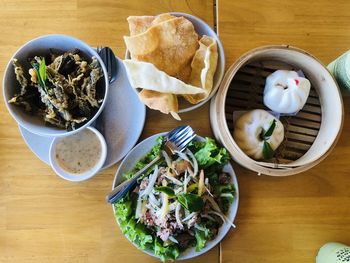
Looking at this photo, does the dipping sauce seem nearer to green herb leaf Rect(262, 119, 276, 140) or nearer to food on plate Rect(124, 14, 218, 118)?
food on plate Rect(124, 14, 218, 118)

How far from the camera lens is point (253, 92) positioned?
1067mm

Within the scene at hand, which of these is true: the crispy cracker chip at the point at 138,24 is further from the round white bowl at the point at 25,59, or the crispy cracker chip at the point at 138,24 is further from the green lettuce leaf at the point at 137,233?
the green lettuce leaf at the point at 137,233

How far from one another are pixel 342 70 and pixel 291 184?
29cm

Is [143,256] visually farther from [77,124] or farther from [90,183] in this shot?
[77,124]

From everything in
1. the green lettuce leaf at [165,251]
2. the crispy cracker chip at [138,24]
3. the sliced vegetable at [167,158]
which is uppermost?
the crispy cracker chip at [138,24]

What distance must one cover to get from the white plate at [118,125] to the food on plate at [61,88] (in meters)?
0.09

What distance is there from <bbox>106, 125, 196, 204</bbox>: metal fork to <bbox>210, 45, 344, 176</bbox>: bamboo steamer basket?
69mm

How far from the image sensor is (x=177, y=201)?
98cm

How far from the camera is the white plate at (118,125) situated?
3.35ft

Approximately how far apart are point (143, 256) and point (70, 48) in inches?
20.0

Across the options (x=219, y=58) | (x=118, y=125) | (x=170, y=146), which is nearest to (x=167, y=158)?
(x=170, y=146)

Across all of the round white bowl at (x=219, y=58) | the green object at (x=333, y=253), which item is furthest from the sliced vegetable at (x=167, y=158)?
the green object at (x=333, y=253)

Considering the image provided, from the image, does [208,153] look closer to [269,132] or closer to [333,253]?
[269,132]

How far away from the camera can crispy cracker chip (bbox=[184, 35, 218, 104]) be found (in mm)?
924
